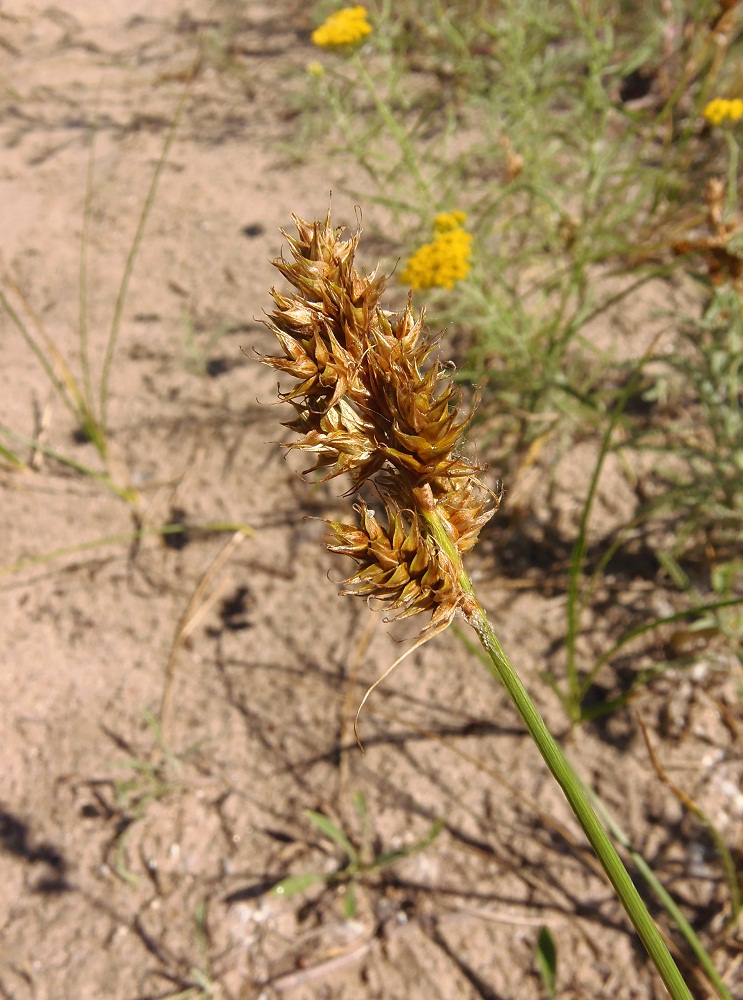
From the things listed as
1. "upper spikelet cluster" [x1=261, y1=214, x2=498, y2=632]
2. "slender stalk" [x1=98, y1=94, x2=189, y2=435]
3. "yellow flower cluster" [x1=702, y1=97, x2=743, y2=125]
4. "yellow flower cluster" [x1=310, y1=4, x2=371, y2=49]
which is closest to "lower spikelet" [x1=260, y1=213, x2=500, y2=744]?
"upper spikelet cluster" [x1=261, y1=214, x2=498, y2=632]

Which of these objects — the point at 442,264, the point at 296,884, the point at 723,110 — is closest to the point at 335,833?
the point at 296,884

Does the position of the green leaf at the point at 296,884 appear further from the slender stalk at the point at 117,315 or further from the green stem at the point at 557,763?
the slender stalk at the point at 117,315

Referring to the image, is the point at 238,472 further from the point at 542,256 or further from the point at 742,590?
the point at 742,590

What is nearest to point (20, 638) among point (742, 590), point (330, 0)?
point (742, 590)

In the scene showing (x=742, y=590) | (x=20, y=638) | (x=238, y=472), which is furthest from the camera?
(x=238, y=472)

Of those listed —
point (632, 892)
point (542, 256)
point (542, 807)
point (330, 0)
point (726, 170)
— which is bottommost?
point (542, 807)

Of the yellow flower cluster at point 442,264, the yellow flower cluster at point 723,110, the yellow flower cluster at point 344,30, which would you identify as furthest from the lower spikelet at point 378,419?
the yellow flower cluster at point 723,110

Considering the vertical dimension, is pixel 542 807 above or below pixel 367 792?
above

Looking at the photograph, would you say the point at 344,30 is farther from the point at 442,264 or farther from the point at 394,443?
the point at 394,443
